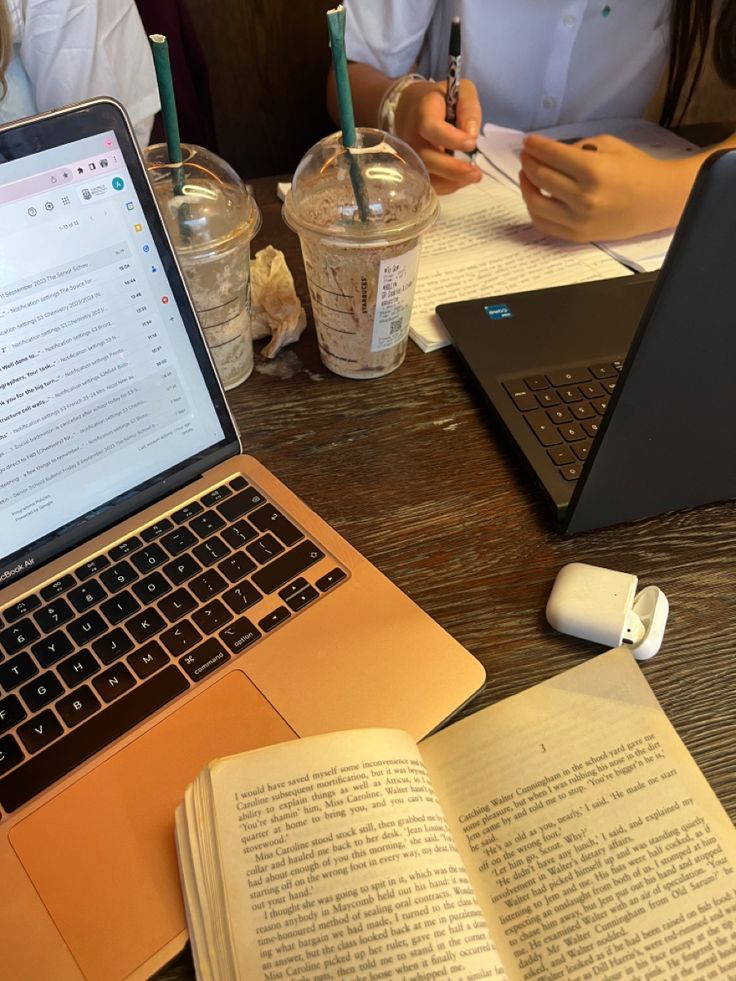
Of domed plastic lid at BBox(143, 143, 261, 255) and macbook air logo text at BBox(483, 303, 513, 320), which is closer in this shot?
domed plastic lid at BBox(143, 143, 261, 255)

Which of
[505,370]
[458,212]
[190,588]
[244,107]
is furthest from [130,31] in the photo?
[190,588]

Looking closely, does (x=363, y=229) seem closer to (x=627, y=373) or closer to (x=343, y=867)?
(x=627, y=373)

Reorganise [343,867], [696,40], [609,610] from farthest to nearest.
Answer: [696,40]
[609,610]
[343,867]

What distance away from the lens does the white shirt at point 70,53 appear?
947mm

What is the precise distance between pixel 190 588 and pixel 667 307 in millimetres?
316

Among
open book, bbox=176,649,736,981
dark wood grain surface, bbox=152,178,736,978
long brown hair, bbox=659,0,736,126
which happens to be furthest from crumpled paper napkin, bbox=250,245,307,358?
long brown hair, bbox=659,0,736,126

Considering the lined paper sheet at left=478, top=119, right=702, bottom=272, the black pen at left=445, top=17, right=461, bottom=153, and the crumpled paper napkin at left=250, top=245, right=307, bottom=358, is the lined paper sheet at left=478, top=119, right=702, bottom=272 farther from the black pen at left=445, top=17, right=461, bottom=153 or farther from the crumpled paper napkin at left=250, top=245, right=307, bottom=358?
the crumpled paper napkin at left=250, top=245, right=307, bottom=358

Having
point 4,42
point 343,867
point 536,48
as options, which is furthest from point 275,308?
point 536,48

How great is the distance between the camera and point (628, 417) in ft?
1.38

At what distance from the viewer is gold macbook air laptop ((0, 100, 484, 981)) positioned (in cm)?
35

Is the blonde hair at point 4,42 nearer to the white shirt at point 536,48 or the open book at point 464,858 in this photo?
the white shirt at point 536,48

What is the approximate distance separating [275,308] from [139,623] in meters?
0.33

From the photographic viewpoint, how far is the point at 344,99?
51 centimetres

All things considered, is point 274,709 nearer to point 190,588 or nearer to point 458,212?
point 190,588
